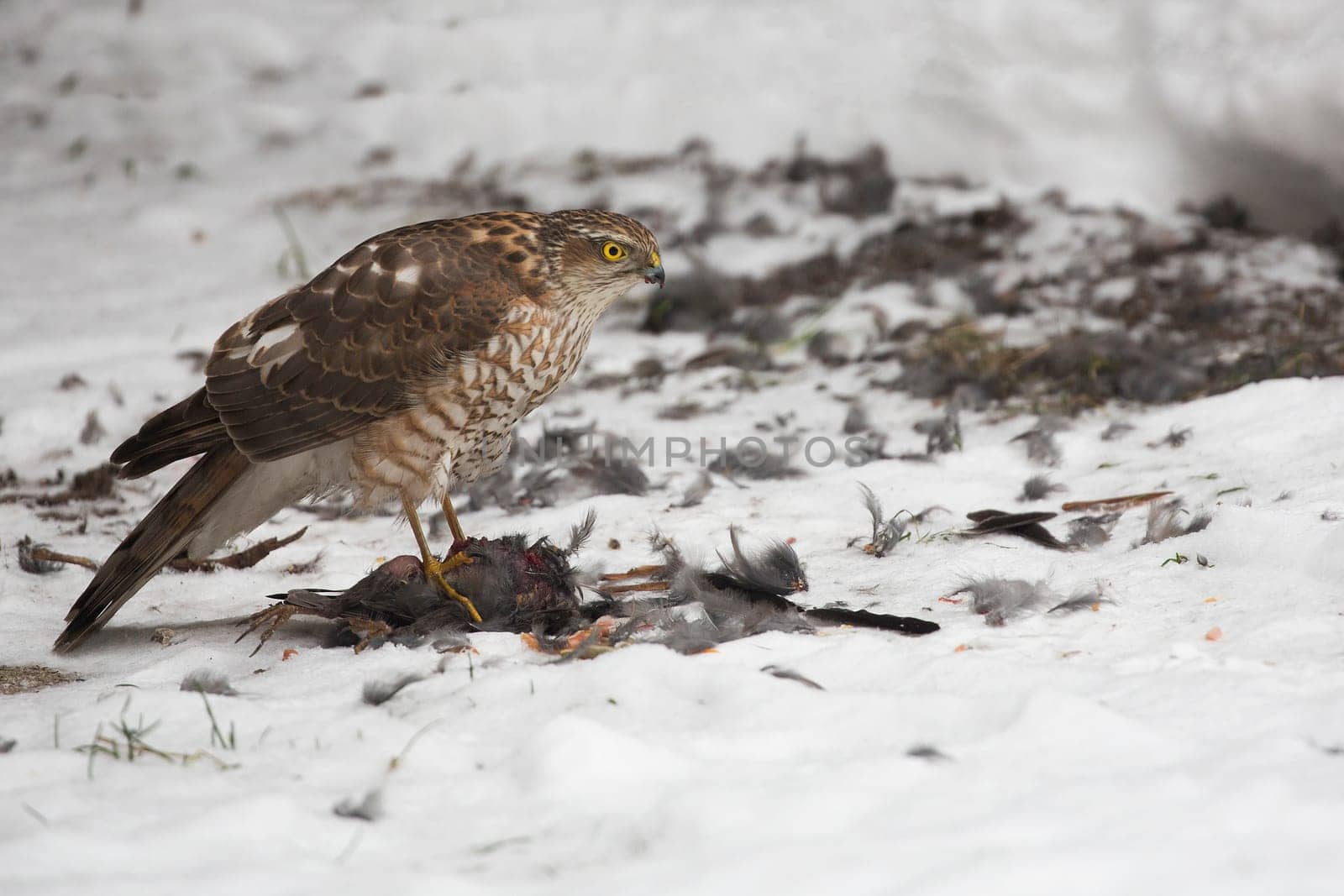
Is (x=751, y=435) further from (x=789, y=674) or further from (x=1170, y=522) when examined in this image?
(x=789, y=674)

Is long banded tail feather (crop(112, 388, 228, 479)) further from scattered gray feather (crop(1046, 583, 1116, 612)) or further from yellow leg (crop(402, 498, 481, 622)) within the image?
scattered gray feather (crop(1046, 583, 1116, 612))

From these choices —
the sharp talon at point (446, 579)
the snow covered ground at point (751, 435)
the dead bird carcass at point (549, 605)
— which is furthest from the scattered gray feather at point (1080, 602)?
the sharp talon at point (446, 579)

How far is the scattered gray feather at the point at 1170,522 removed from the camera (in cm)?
336

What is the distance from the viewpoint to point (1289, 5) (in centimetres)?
640

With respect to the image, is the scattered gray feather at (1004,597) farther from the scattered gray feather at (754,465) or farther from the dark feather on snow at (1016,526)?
the scattered gray feather at (754,465)

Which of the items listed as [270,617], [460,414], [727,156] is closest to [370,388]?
[460,414]

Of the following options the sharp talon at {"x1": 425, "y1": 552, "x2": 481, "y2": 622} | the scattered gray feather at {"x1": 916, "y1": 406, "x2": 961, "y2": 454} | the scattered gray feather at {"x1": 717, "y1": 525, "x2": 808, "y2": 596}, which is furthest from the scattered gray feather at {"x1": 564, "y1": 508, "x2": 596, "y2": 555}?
the scattered gray feather at {"x1": 916, "y1": 406, "x2": 961, "y2": 454}

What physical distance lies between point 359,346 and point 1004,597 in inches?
71.6

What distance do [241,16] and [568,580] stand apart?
23.1ft

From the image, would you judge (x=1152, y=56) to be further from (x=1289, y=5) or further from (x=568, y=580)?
(x=568, y=580)

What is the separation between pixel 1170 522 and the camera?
3.43 meters

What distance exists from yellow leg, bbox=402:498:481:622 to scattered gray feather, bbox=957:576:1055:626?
4.12 ft

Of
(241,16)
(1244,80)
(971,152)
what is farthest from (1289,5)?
(241,16)

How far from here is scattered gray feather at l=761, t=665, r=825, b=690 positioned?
2545mm
